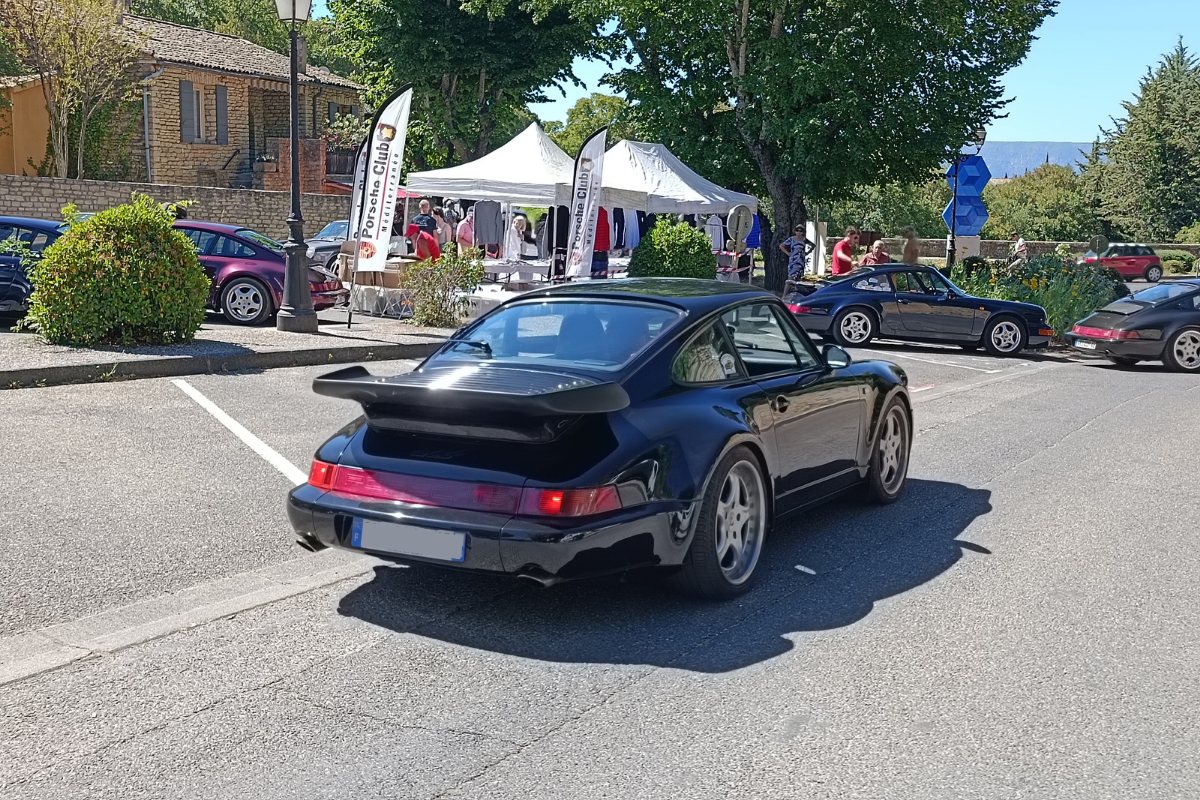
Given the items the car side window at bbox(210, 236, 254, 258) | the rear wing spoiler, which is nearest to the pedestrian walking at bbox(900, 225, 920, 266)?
the car side window at bbox(210, 236, 254, 258)

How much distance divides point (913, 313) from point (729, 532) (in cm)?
1459

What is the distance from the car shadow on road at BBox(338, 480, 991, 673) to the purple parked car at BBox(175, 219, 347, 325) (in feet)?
40.9

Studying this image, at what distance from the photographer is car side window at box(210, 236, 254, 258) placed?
58.4 ft

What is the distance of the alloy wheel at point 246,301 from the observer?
57.7 feet

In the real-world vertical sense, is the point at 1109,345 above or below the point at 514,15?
below

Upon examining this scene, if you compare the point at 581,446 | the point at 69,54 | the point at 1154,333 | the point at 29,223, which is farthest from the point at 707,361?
the point at 69,54

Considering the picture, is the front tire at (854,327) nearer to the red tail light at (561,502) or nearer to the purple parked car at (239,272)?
the purple parked car at (239,272)

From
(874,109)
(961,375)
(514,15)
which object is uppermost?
(514,15)

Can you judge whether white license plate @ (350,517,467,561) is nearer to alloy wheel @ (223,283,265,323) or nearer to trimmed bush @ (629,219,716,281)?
alloy wheel @ (223,283,265,323)

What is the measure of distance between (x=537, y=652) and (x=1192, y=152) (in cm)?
7053

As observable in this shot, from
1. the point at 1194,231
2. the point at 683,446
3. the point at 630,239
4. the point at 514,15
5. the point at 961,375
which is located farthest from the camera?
the point at 1194,231

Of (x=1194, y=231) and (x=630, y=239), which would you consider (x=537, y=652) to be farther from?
(x=1194, y=231)

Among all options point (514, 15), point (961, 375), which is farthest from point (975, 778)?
point (514, 15)

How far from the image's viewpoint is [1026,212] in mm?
68438
